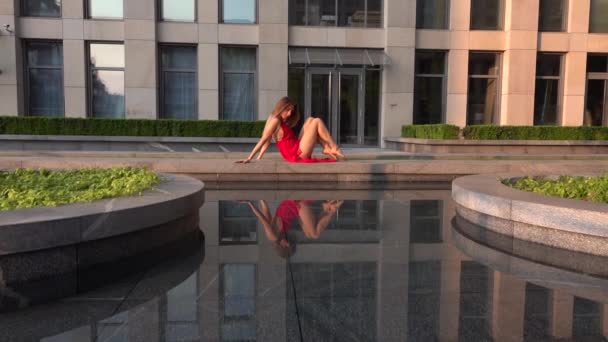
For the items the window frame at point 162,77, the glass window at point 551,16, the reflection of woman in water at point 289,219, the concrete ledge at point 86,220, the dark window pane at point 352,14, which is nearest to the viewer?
the concrete ledge at point 86,220

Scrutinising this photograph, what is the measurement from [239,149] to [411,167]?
9295mm

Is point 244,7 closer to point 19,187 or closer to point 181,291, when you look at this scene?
point 19,187

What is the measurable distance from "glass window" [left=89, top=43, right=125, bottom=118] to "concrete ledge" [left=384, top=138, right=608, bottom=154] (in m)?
12.2

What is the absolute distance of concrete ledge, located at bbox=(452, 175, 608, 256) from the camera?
4.88m

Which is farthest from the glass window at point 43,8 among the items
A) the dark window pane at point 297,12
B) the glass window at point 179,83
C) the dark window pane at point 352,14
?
the dark window pane at point 352,14

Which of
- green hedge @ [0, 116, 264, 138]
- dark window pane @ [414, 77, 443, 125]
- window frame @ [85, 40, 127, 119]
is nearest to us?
green hedge @ [0, 116, 264, 138]

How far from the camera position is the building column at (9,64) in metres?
19.2

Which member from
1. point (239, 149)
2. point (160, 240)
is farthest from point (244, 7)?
point (160, 240)

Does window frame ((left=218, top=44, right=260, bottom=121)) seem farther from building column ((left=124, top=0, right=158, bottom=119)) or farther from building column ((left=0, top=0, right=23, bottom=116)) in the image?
building column ((left=0, top=0, right=23, bottom=116))

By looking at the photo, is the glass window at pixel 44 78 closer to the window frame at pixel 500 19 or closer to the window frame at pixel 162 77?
the window frame at pixel 162 77

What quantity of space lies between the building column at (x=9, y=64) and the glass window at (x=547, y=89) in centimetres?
2208

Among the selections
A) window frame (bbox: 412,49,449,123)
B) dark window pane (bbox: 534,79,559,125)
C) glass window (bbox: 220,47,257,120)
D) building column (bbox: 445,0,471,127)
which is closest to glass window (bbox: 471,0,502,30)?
building column (bbox: 445,0,471,127)

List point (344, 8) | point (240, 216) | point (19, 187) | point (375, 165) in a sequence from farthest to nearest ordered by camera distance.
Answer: point (344, 8), point (375, 165), point (240, 216), point (19, 187)

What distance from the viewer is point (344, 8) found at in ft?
71.1
